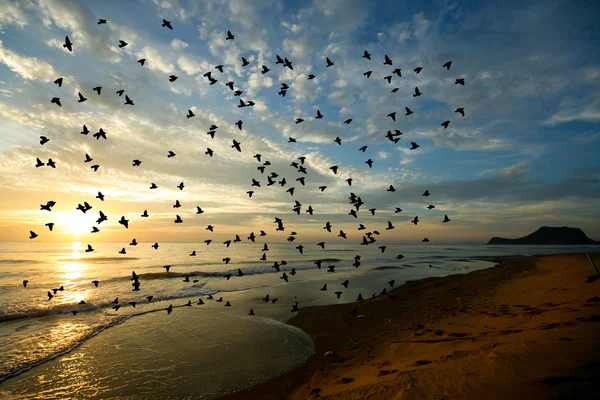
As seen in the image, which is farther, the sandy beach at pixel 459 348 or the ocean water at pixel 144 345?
the ocean water at pixel 144 345

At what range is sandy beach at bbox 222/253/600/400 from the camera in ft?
18.6

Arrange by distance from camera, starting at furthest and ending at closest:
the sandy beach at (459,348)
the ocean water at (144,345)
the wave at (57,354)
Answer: the wave at (57,354) → the ocean water at (144,345) → the sandy beach at (459,348)

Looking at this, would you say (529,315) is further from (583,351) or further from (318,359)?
(318,359)

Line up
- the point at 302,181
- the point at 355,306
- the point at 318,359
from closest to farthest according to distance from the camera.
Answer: the point at 318,359 → the point at 302,181 → the point at 355,306

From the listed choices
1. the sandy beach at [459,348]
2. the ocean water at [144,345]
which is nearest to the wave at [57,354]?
the ocean water at [144,345]

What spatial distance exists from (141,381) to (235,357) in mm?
3546

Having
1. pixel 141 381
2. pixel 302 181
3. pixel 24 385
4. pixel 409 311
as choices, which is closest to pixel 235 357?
pixel 141 381

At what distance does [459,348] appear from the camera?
28.1 feet

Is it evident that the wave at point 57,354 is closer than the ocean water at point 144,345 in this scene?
No

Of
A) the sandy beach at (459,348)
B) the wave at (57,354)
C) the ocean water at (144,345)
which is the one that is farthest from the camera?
the wave at (57,354)

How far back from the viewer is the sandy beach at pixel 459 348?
18.6 feet

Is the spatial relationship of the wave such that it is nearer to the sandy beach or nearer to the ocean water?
the ocean water

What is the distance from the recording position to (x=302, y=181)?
55.4ft

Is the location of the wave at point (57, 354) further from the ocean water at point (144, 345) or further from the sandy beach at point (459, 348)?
the sandy beach at point (459, 348)
